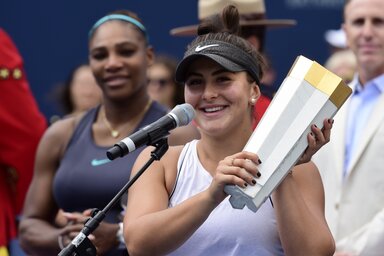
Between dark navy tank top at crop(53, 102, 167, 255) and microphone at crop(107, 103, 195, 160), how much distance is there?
1.36m

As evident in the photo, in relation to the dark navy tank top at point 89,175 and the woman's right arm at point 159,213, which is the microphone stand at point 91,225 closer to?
the woman's right arm at point 159,213

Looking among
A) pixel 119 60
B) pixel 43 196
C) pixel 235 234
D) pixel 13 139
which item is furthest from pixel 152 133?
pixel 13 139

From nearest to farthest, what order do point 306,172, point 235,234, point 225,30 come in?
point 235,234 → point 306,172 → point 225,30

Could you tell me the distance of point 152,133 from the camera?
3.68m

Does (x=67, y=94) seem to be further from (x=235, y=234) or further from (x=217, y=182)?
(x=217, y=182)

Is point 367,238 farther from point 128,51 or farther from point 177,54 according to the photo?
point 177,54

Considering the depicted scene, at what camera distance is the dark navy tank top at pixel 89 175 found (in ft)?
16.7

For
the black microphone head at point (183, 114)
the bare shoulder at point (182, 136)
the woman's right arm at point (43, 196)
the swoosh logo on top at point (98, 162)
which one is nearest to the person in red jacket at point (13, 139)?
the woman's right arm at point (43, 196)

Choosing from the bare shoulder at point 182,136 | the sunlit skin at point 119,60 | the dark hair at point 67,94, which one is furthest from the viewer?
the dark hair at point 67,94

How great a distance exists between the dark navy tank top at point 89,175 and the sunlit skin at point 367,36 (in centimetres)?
105

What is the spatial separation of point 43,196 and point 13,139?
2.39 feet

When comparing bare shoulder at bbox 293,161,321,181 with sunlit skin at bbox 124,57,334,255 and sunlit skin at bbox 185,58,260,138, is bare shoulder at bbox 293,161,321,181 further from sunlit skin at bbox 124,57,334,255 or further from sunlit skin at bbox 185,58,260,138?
sunlit skin at bbox 185,58,260,138

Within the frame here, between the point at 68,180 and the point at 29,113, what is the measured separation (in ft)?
3.79

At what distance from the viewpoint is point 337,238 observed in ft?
17.5
